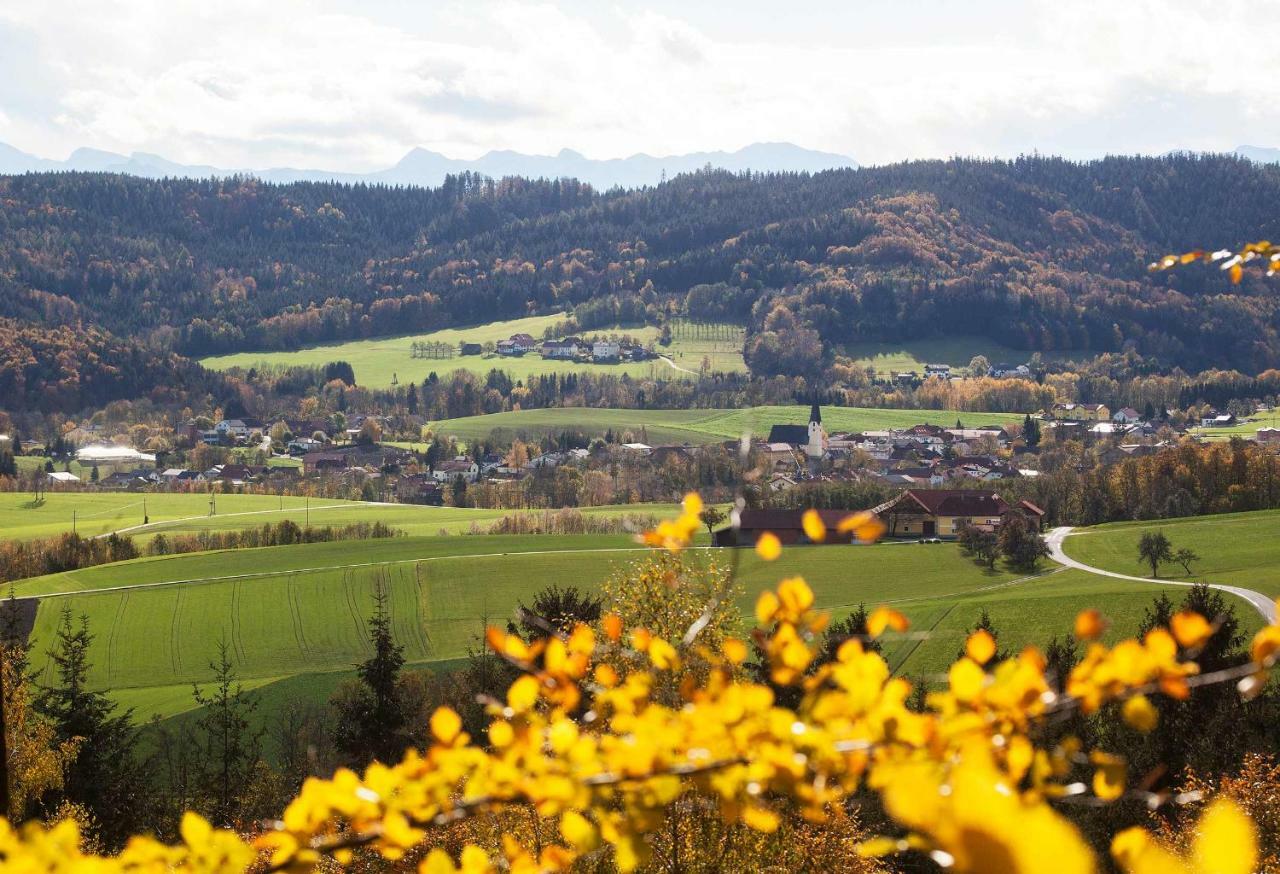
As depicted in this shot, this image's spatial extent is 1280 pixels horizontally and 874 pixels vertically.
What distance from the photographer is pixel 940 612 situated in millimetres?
67875

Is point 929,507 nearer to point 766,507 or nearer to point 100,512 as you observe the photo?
point 766,507

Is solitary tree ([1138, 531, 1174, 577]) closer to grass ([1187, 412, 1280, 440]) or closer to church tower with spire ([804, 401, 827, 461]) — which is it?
church tower with spire ([804, 401, 827, 461])

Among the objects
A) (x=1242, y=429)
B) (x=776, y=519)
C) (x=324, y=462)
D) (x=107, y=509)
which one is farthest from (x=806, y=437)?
(x=107, y=509)

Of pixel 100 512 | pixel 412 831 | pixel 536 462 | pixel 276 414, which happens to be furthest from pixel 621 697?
pixel 276 414

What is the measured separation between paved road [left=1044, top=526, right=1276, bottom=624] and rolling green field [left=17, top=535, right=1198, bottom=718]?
2.08 meters

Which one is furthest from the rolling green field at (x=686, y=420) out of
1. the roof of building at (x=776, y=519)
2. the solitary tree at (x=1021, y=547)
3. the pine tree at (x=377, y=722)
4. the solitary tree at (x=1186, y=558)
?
the pine tree at (x=377, y=722)

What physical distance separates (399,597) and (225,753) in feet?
104

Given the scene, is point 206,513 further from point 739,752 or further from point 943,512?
point 739,752

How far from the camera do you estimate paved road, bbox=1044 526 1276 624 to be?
60.7 metres

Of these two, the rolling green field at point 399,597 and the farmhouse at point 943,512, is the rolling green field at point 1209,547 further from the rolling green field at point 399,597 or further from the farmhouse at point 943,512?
the farmhouse at point 943,512

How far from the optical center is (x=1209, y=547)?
78.2m

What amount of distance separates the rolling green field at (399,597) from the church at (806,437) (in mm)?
59073

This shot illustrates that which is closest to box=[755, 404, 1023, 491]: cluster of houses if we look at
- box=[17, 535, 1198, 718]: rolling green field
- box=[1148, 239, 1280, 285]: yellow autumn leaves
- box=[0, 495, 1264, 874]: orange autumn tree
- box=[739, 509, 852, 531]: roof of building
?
box=[739, 509, 852, 531]: roof of building

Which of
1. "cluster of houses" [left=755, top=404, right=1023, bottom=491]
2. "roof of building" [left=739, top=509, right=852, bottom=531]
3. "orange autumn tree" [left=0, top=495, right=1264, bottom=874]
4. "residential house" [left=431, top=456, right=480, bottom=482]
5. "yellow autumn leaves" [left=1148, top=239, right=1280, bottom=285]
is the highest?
"yellow autumn leaves" [left=1148, top=239, right=1280, bottom=285]
